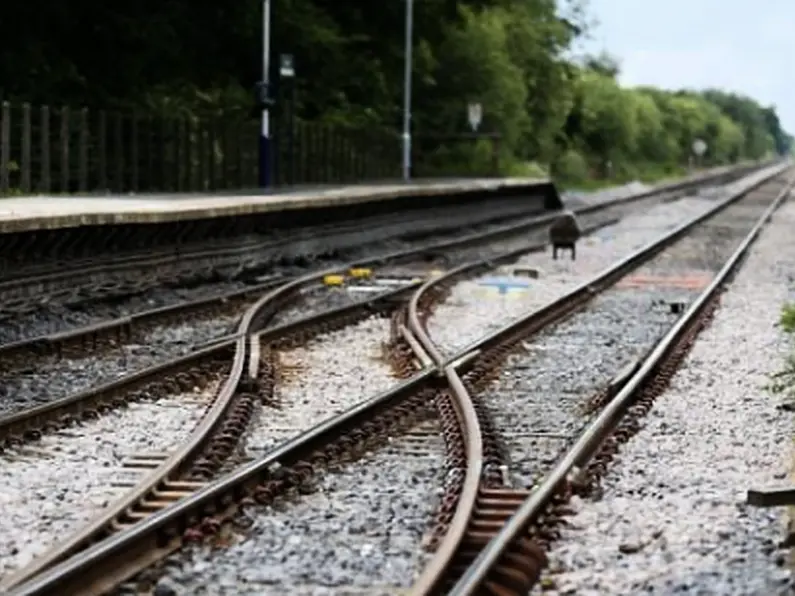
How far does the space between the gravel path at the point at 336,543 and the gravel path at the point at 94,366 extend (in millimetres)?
2835

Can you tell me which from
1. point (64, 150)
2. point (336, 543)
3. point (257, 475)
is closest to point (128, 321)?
point (257, 475)

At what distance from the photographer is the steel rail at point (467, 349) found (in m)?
6.63

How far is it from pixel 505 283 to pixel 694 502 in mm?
13760

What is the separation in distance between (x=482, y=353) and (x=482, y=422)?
137 inches

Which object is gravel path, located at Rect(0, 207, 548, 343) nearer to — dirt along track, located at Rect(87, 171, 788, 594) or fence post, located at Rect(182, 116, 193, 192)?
dirt along track, located at Rect(87, 171, 788, 594)

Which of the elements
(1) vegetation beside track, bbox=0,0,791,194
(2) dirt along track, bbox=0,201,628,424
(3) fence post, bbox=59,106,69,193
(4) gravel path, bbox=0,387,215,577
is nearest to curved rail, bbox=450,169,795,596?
(4) gravel path, bbox=0,387,215,577

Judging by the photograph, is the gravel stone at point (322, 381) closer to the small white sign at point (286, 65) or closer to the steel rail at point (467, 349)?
the steel rail at point (467, 349)

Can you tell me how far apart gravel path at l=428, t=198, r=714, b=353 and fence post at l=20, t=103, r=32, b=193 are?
22.5 feet

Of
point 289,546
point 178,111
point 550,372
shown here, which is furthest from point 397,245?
point 289,546

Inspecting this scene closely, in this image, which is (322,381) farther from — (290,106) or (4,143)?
(290,106)

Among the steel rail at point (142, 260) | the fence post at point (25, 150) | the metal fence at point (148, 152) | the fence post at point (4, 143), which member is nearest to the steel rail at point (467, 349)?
the steel rail at point (142, 260)

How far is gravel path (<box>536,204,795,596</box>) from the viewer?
6789 millimetres

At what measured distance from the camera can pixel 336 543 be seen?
7.37m

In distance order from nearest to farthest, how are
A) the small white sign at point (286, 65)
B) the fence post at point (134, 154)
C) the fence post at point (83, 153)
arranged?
the fence post at point (83, 153) < the fence post at point (134, 154) < the small white sign at point (286, 65)
